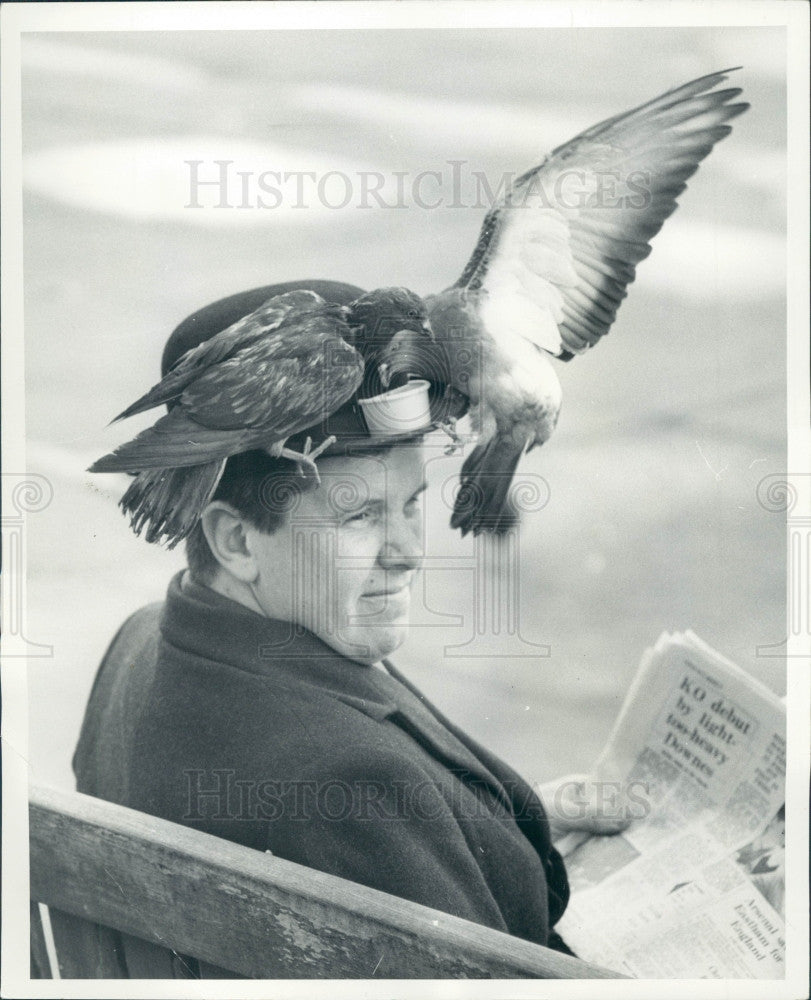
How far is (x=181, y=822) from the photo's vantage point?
1.44 metres

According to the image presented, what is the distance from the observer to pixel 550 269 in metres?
1.45

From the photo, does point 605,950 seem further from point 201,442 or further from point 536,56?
point 536,56

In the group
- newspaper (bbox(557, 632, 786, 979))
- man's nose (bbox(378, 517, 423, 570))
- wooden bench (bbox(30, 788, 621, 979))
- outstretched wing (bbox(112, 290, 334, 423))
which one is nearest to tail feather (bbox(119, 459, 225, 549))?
outstretched wing (bbox(112, 290, 334, 423))

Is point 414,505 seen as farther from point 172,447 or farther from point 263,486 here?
point 172,447

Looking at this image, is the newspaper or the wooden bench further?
the newspaper

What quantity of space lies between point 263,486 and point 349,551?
0.14m

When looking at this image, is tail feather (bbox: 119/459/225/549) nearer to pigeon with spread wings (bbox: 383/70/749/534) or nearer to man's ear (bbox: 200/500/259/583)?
man's ear (bbox: 200/500/259/583)

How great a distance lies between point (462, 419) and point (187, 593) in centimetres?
43

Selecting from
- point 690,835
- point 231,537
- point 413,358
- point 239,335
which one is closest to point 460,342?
point 413,358

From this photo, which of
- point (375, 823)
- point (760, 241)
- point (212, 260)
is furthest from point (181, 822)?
point (760, 241)

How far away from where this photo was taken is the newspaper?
1479 millimetres

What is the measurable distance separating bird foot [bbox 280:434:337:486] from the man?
0.01m

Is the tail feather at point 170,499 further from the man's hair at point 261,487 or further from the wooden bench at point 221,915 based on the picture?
the wooden bench at point 221,915

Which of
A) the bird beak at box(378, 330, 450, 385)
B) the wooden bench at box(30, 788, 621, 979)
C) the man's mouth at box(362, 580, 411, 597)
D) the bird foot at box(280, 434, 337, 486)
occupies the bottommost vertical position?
the wooden bench at box(30, 788, 621, 979)
